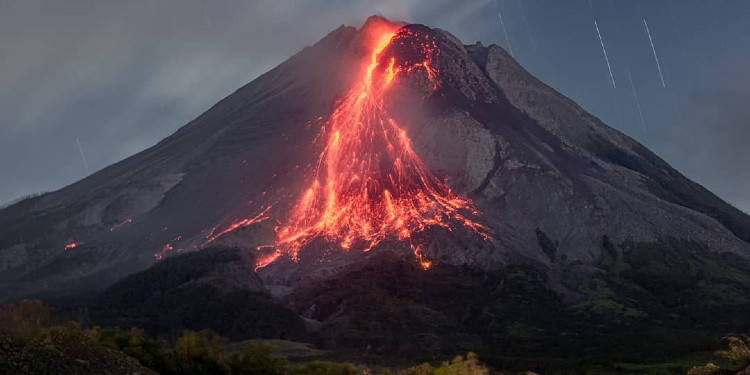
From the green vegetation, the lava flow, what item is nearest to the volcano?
the lava flow

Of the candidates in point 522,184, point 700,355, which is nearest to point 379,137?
point 522,184

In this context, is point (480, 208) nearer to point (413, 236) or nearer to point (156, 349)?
point (413, 236)

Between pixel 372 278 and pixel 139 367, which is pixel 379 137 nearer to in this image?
pixel 372 278

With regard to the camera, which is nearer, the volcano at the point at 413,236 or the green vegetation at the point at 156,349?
the green vegetation at the point at 156,349

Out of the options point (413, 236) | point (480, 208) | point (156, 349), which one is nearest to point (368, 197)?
point (413, 236)

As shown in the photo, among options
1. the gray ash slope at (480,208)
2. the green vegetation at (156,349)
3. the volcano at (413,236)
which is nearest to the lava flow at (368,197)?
the volcano at (413,236)

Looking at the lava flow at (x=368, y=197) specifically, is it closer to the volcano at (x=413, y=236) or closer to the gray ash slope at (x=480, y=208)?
the volcano at (x=413, y=236)
